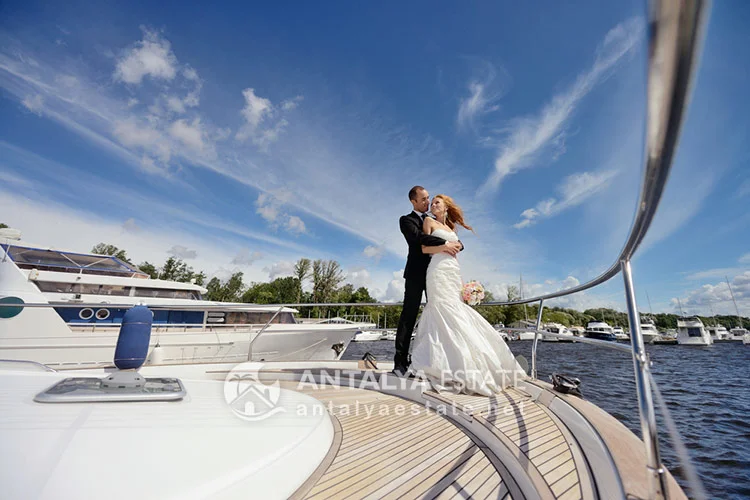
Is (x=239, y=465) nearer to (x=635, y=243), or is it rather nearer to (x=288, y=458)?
(x=288, y=458)

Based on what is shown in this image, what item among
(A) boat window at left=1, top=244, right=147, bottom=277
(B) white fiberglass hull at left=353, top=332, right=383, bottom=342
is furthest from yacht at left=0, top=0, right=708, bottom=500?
(A) boat window at left=1, top=244, right=147, bottom=277

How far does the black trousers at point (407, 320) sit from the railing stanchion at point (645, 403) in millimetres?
2089

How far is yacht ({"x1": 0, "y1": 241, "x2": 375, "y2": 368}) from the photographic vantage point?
7.08m

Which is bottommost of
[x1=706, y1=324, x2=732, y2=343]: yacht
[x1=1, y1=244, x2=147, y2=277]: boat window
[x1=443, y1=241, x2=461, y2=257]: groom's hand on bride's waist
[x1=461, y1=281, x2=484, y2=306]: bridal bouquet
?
[x1=461, y1=281, x2=484, y2=306]: bridal bouquet

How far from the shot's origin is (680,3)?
11.7 inches

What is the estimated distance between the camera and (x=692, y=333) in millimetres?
33000

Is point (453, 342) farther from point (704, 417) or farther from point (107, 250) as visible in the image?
point (107, 250)

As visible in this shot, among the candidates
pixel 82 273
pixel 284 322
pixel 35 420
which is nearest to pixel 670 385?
pixel 284 322

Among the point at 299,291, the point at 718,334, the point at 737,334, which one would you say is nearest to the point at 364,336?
the point at 299,291

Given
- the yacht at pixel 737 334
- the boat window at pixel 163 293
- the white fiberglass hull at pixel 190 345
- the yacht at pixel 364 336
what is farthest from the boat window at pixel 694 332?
the boat window at pixel 163 293

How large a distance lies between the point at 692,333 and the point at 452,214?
145 ft

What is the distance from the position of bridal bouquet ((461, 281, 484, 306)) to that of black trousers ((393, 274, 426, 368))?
0.39 metres

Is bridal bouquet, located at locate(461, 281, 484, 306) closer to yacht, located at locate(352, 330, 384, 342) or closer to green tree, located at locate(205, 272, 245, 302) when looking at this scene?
yacht, located at locate(352, 330, 384, 342)

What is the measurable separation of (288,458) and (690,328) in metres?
45.5
